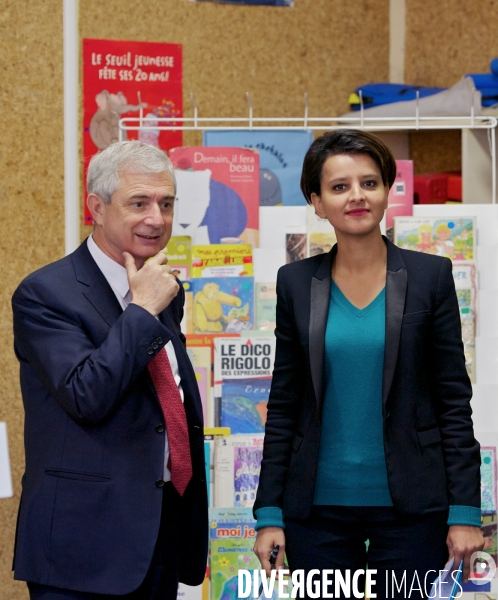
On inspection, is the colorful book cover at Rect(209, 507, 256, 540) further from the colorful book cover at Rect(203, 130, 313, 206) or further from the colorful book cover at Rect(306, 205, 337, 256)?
the colorful book cover at Rect(203, 130, 313, 206)

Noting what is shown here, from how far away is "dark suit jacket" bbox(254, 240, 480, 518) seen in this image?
1.59 m

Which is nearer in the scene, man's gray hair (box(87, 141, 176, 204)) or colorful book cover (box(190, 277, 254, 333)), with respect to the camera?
man's gray hair (box(87, 141, 176, 204))

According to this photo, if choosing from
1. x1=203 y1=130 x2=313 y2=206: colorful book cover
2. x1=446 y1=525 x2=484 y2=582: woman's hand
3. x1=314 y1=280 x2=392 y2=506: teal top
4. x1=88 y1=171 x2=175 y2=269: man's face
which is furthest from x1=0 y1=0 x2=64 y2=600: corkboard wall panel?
x1=446 y1=525 x2=484 y2=582: woman's hand

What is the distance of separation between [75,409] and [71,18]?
197 cm

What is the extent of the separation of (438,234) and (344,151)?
79 centimetres

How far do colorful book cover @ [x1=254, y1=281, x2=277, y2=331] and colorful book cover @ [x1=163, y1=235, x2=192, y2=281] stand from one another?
0.20m

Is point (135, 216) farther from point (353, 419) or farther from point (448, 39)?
point (448, 39)

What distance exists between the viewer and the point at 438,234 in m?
2.38

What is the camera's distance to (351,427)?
1610 millimetres

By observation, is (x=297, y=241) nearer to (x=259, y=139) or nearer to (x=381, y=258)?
(x=259, y=139)

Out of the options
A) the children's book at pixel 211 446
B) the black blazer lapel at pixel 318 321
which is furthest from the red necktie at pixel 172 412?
the children's book at pixel 211 446

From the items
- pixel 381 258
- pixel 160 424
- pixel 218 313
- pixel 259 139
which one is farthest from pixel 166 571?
pixel 259 139

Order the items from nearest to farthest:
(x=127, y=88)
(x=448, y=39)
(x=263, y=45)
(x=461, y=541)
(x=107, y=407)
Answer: (x=107, y=407) → (x=461, y=541) → (x=127, y=88) → (x=263, y=45) → (x=448, y=39)

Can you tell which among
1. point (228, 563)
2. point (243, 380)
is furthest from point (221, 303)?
point (228, 563)
